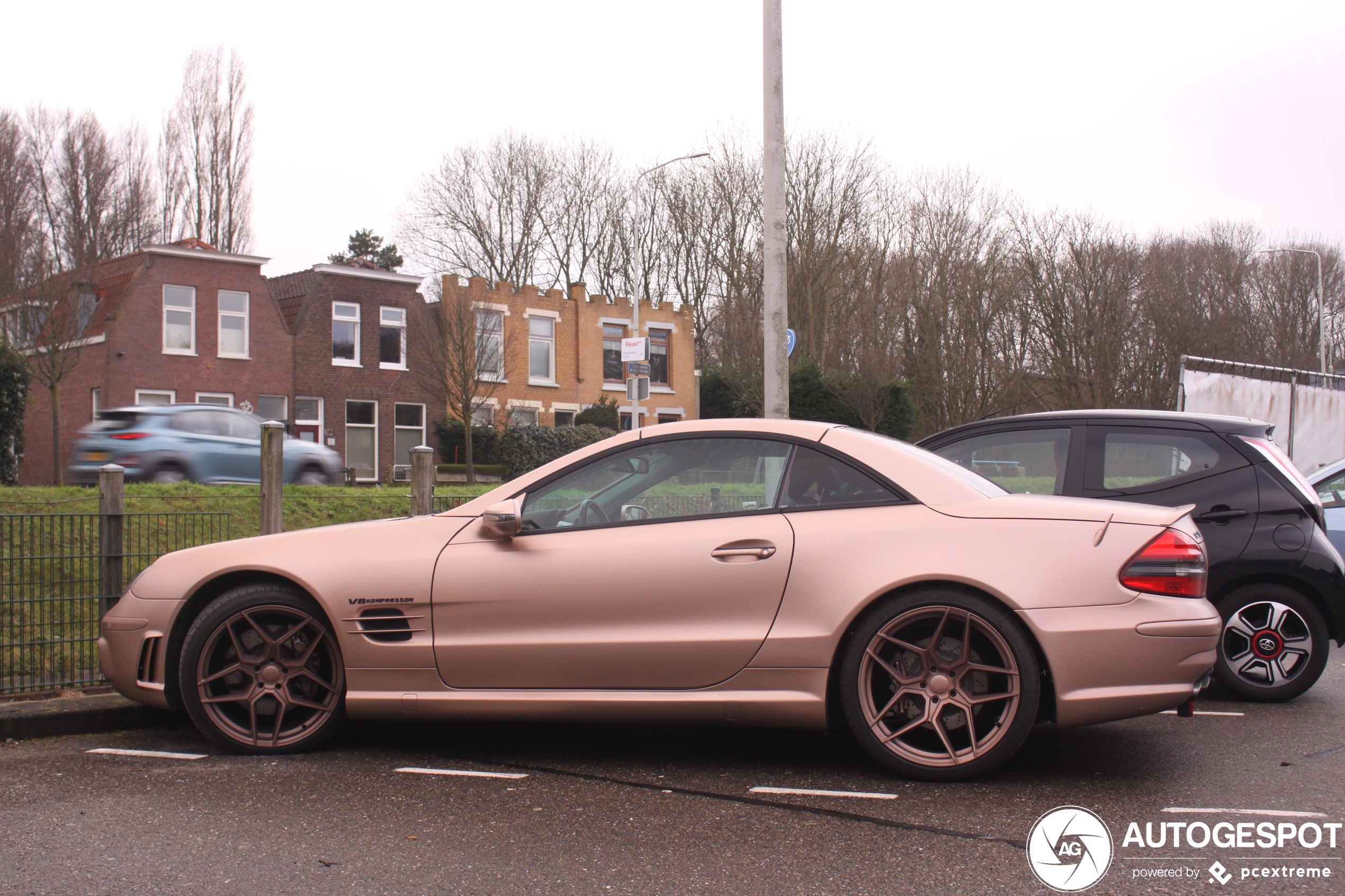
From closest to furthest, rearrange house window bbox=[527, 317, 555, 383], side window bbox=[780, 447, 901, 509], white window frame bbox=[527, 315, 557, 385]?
side window bbox=[780, 447, 901, 509] → white window frame bbox=[527, 315, 557, 385] → house window bbox=[527, 317, 555, 383]

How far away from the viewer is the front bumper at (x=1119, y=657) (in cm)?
417

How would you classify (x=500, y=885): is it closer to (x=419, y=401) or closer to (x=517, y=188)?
(x=419, y=401)

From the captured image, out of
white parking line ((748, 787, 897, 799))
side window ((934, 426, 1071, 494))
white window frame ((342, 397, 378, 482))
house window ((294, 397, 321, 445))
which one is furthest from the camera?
white window frame ((342, 397, 378, 482))

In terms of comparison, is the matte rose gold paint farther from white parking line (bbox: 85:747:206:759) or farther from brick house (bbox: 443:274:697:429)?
brick house (bbox: 443:274:697:429)

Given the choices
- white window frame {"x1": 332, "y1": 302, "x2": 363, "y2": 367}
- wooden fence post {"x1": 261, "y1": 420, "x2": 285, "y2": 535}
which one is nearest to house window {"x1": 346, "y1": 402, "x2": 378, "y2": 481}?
white window frame {"x1": 332, "y1": 302, "x2": 363, "y2": 367}

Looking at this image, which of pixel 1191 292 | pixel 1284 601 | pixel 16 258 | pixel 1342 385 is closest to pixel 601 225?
pixel 1191 292

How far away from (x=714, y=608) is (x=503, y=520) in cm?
94

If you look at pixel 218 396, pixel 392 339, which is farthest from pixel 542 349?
pixel 218 396

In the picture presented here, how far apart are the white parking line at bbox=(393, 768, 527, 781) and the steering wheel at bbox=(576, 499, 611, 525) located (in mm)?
1053

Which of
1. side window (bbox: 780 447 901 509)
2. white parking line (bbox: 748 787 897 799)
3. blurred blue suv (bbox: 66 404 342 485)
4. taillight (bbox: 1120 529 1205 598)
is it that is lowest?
white parking line (bbox: 748 787 897 799)

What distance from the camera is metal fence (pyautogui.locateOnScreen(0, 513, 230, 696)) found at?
6160mm

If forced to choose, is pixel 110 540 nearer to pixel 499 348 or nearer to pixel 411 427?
pixel 499 348

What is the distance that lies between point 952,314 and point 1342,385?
1878 cm

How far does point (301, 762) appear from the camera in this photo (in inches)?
188
